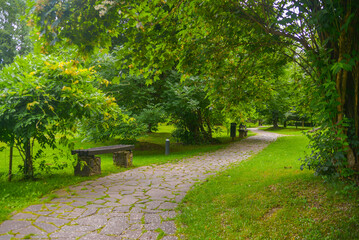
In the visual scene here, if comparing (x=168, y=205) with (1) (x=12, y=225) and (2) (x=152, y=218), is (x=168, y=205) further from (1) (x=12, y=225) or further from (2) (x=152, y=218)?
(1) (x=12, y=225)

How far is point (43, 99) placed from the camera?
616 cm

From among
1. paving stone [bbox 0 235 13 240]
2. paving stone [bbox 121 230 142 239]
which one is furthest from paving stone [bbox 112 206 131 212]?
paving stone [bbox 0 235 13 240]

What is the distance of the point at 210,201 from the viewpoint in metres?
5.20

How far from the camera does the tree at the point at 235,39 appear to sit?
11.5 ft

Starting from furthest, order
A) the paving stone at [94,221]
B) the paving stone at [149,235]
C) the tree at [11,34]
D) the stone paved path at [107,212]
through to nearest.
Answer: the tree at [11,34] → the paving stone at [94,221] → the stone paved path at [107,212] → the paving stone at [149,235]

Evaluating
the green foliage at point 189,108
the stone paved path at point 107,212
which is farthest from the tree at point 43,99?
the green foliage at point 189,108

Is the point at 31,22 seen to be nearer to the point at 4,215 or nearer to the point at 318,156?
the point at 4,215

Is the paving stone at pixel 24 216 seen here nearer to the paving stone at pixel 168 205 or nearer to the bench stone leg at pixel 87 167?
the paving stone at pixel 168 205

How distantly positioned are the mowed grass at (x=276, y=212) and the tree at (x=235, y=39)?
764 millimetres

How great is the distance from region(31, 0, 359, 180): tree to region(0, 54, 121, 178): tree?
2.04 meters

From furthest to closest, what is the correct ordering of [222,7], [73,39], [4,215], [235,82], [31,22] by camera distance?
[235,82] < [222,7] < [4,215] < [73,39] < [31,22]

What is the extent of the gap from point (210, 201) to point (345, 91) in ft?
10.8

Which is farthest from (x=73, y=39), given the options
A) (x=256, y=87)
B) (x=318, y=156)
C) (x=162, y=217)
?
(x=256, y=87)

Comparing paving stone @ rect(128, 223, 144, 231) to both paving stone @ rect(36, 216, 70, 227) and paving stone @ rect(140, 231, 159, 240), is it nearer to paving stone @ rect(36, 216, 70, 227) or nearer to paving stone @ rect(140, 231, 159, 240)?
paving stone @ rect(140, 231, 159, 240)
